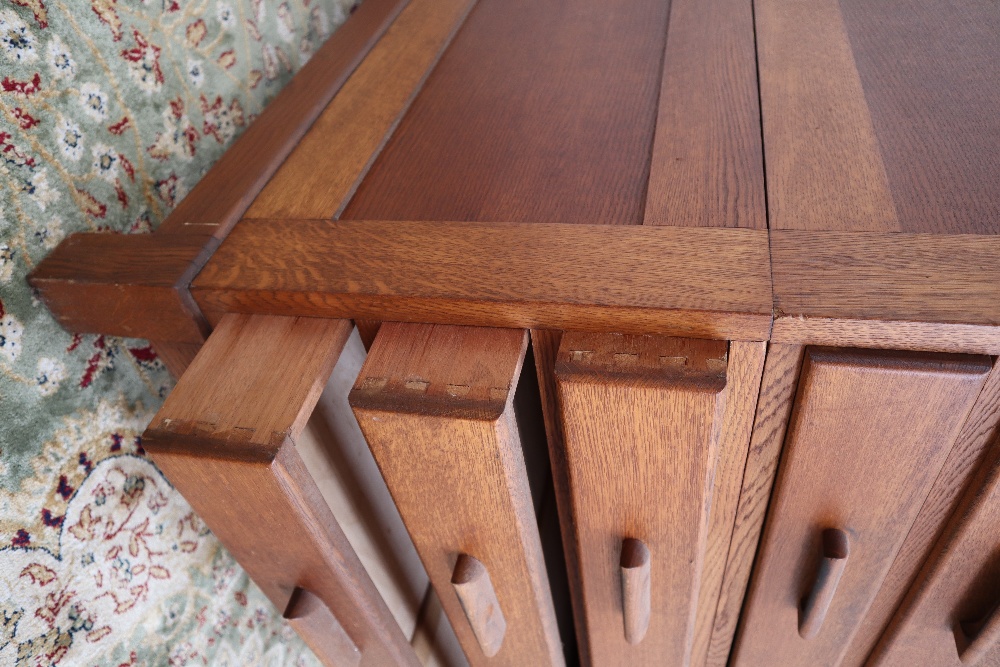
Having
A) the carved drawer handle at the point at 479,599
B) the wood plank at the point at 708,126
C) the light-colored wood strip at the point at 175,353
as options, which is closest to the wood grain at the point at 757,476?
the wood plank at the point at 708,126

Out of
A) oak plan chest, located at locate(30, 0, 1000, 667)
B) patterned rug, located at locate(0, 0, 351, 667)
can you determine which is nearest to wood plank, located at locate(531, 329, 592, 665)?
oak plan chest, located at locate(30, 0, 1000, 667)

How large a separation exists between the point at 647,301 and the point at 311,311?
9.8 inches

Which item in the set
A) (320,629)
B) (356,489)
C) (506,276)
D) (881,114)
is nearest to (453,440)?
(506,276)

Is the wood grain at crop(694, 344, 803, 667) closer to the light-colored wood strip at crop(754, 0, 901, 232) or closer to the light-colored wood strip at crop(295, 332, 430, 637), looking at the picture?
the light-colored wood strip at crop(754, 0, 901, 232)

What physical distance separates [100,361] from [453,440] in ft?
1.16

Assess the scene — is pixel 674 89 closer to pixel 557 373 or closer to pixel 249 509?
pixel 557 373

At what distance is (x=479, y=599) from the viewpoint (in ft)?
1.70

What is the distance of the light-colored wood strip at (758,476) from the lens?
17.4 inches

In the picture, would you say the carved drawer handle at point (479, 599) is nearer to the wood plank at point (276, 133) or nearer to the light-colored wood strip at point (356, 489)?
the light-colored wood strip at point (356, 489)

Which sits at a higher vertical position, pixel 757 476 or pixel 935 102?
pixel 935 102


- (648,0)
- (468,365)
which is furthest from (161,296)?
(648,0)

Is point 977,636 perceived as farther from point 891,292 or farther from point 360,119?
point 360,119

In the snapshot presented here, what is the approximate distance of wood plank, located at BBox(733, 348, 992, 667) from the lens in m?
0.41

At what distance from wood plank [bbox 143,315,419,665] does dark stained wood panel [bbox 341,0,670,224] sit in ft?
0.43
